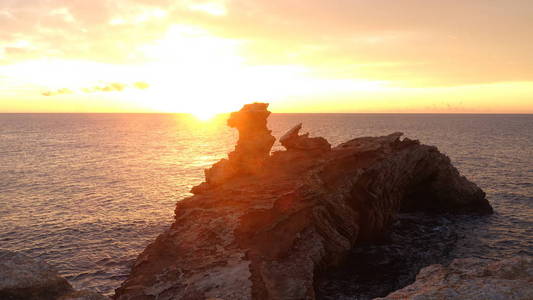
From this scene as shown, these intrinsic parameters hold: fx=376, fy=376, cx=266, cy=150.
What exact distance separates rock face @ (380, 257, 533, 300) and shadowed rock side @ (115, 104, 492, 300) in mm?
12666

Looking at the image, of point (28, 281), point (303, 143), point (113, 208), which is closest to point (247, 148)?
point (303, 143)

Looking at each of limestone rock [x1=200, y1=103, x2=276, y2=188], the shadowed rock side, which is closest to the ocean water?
the shadowed rock side

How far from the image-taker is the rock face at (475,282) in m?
11.1

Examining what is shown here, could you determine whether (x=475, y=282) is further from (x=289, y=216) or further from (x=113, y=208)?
(x=113, y=208)

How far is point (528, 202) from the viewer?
51.2 metres

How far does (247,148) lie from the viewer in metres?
41.5

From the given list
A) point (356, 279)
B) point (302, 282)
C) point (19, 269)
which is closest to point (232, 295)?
point (302, 282)

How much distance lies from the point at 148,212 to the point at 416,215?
3541cm

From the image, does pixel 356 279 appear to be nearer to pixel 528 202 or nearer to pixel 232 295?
pixel 232 295

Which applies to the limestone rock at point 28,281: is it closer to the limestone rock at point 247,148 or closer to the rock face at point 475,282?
the rock face at point 475,282

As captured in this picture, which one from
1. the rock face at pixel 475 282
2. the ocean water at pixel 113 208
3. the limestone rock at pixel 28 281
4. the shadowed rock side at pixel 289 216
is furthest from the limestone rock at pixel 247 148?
the limestone rock at pixel 28 281

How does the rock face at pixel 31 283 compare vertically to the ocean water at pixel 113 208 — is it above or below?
above

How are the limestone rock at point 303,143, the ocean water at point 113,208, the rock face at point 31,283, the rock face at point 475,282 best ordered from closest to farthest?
the rock face at point 31,283, the rock face at point 475,282, the ocean water at point 113,208, the limestone rock at point 303,143

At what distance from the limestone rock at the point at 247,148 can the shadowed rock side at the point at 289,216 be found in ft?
1.14
